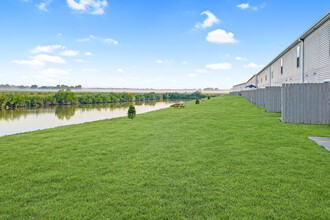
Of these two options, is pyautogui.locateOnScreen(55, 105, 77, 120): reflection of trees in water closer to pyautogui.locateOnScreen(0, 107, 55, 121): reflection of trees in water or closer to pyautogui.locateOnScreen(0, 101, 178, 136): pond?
pyautogui.locateOnScreen(0, 101, 178, 136): pond

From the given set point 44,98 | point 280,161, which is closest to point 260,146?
point 280,161

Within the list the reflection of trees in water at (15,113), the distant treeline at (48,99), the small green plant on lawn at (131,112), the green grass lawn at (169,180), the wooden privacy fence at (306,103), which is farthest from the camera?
the distant treeline at (48,99)

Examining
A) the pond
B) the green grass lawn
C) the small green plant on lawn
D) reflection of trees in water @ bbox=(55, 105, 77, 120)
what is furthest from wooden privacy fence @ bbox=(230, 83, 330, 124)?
reflection of trees in water @ bbox=(55, 105, 77, 120)

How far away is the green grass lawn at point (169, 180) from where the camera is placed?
308 cm

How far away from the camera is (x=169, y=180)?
4.02m

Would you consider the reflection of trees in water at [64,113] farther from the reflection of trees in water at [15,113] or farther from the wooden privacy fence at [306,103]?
the wooden privacy fence at [306,103]

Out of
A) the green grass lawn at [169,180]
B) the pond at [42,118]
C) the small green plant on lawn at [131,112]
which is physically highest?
the small green plant on lawn at [131,112]

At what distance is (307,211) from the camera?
117 inches

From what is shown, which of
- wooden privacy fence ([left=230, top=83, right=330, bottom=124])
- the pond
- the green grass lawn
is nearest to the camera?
the green grass lawn

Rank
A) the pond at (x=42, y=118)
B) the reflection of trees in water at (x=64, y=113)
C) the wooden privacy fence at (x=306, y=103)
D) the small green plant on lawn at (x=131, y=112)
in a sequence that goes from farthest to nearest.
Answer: the reflection of trees in water at (x=64, y=113) → the pond at (x=42, y=118) → the small green plant on lawn at (x=131, y=112) → the wooden privacy fence at (x=306, y=103)

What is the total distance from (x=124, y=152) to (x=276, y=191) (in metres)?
3.82

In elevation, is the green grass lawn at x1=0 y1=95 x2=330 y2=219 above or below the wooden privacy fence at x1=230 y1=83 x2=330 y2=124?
below

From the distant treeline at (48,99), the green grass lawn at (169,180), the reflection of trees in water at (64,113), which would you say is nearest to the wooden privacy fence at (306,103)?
the green grass lawn at (169,180)

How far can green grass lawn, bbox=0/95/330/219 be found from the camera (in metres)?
3.08
